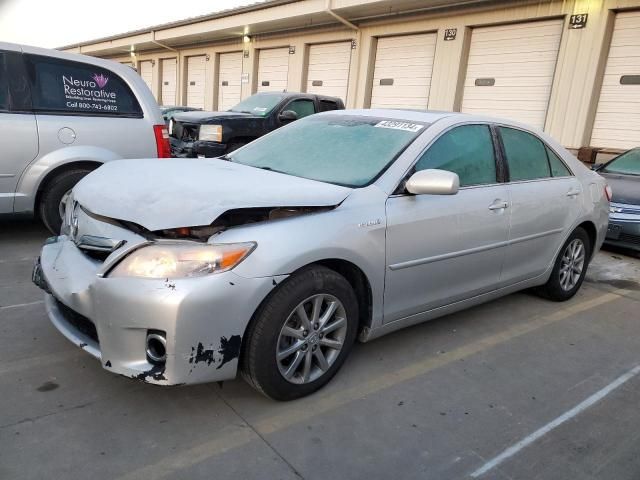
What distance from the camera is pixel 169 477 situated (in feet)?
7.23

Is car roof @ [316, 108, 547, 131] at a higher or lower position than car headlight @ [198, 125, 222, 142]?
higher

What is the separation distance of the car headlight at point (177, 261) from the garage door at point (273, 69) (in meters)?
16.9

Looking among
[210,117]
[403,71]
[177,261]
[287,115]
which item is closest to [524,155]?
[177,261]

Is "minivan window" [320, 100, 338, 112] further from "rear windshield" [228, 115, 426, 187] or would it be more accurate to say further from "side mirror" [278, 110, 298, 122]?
"rear windshield" [228, 115, 426, 187]

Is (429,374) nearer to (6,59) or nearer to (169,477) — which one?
(169,477)

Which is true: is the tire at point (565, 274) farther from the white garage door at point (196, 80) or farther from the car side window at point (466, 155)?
the white garage door at point (196, 80)

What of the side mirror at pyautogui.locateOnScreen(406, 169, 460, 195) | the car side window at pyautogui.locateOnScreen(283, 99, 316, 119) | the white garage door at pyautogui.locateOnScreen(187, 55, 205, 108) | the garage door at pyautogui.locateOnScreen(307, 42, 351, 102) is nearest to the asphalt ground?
the side mirror at pyautogui.locateOnScreen(406, 169, 460, 195)

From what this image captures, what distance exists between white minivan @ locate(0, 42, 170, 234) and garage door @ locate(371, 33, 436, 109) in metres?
9.79

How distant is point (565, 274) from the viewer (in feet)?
15.5

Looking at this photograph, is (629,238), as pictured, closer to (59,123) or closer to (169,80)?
(59,123)

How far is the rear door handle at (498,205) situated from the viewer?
368 cm

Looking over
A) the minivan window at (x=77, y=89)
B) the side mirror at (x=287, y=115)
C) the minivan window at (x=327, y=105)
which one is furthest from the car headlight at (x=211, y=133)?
the minivan window at (x=77, y=89)

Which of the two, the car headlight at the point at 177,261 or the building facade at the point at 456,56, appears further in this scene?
the building facade at the point at 456,56

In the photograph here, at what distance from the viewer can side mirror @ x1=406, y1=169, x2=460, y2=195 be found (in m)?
3.01
